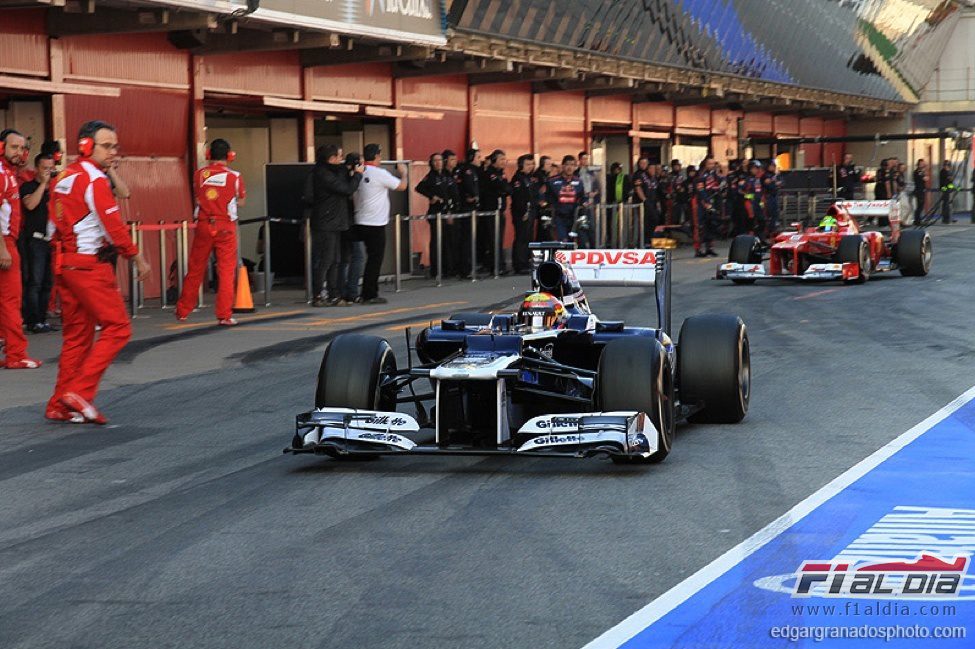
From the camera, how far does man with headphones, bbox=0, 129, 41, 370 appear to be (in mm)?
12750

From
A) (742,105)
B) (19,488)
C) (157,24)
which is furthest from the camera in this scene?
(742,105)

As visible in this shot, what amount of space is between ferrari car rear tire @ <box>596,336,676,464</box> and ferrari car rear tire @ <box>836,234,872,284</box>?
13954mm

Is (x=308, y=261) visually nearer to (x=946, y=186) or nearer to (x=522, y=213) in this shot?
(x=522, y=213)

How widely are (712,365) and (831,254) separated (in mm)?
13302

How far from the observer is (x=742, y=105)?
44531 mm

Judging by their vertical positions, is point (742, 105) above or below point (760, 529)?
above

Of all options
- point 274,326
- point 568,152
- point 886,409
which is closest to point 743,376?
point 886,409

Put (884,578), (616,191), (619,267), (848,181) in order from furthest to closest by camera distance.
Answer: (848,181)
(616,191)
(619,267)
(884,578)

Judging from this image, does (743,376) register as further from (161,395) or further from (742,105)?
(742,105)

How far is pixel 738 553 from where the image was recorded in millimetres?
6363

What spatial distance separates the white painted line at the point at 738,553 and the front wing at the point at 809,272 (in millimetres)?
12083

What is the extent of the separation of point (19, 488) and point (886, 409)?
546cm

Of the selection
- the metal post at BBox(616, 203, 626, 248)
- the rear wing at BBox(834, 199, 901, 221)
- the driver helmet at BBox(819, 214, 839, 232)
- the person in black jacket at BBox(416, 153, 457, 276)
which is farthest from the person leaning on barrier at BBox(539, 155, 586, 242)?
the rear wing at BBox(834, 199, 901, 221)

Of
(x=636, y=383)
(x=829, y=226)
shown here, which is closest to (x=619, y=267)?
(x=636, y=383)
